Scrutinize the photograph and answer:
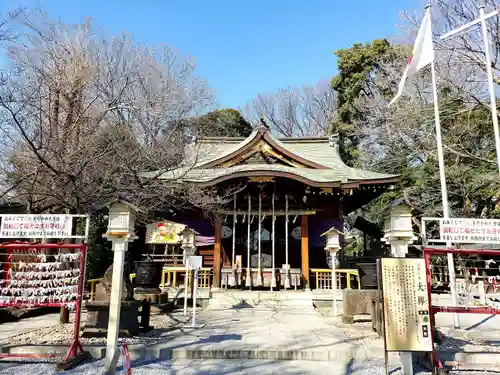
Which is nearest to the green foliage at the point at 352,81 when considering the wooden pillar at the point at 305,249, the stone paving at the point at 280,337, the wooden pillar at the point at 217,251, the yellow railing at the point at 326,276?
the wooden pillar at the point at 305,249

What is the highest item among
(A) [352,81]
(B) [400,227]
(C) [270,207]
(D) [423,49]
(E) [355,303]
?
(A) [352,81]

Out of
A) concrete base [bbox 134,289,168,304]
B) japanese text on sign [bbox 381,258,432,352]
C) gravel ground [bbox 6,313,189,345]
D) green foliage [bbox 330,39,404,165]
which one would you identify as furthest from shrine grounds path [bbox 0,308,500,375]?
green foliage [bbox 330,39,404,165]

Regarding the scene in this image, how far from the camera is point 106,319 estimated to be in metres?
6.65

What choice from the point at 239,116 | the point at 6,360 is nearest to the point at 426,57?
the point at 6,360

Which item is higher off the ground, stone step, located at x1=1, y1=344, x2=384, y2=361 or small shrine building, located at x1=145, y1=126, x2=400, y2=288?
small shrine building, located at x1=145, y1=126, x2=400, y2=288

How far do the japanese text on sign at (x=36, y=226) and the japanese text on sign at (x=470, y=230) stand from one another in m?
5.43

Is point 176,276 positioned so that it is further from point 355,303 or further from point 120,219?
point 120,219

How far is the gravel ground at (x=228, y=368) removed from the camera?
197 inches

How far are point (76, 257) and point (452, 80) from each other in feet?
41.3

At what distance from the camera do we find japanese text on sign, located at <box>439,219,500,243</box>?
4988mm

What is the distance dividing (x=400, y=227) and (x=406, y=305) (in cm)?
110

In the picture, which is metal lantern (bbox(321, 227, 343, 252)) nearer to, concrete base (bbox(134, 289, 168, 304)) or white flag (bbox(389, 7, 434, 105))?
white flag (bbox(389, 7, 434, 105))

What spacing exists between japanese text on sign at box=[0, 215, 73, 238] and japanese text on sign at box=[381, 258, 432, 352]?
4607 millimetres

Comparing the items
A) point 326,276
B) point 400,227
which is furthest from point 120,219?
point 326,276
